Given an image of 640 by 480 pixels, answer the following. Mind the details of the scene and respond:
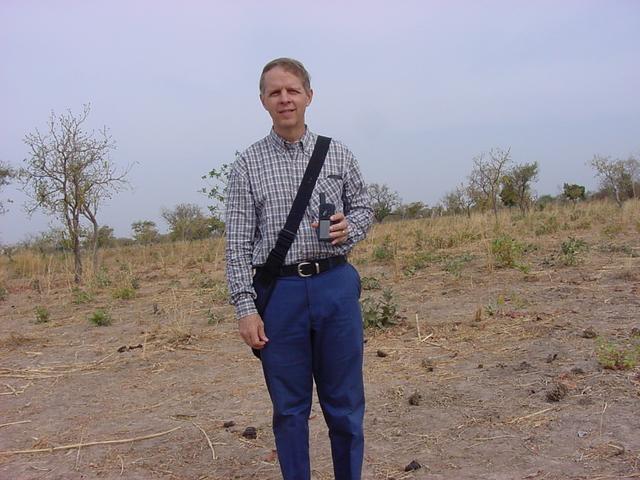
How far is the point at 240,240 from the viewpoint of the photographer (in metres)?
2.03

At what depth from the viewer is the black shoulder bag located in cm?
197

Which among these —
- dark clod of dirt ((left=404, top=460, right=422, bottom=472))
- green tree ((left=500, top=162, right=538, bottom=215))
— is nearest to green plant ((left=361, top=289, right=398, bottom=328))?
dark clod of dirt ((left=404, top=460, right=422, bottom=472))

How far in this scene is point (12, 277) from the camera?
13.4 meters

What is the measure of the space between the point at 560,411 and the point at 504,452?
531 millimetres

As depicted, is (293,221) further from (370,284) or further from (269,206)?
(370,284)

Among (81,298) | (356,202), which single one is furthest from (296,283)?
(81,298)

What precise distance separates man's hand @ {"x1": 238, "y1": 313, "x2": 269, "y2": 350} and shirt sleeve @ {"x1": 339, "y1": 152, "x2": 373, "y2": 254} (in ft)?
1.41

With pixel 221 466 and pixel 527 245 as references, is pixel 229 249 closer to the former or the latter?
pixel 221 466

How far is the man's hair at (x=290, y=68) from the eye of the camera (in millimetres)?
1999

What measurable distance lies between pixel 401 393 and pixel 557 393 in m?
0.91

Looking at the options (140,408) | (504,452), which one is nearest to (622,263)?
(504,452)

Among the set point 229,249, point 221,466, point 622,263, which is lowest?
point 221,466

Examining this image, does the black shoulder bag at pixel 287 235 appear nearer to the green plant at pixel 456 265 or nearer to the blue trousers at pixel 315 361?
the blue trousers at pixel 315 361

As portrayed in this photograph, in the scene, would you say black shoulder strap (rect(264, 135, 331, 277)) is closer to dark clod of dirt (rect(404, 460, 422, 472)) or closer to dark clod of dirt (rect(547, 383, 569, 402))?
dark clod of dirt (rect(404, 460, 422, 472))
